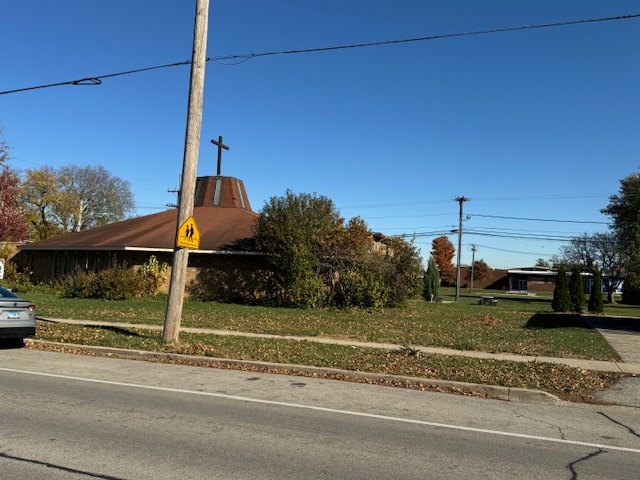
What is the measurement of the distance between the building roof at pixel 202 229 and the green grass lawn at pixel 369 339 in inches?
188

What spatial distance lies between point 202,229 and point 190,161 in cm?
1824

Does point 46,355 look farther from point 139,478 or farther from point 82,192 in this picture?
point 82,192

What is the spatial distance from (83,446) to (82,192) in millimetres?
71072

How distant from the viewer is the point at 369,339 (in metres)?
15.0

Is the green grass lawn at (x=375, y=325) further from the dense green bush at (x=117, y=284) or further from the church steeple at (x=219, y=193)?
the church steeple at (x=219, y=193)

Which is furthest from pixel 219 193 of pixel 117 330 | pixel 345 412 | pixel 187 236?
pixel 345 412

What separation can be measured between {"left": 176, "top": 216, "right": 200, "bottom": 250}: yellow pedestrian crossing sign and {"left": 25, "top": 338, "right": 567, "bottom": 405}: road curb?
2539 millimetres

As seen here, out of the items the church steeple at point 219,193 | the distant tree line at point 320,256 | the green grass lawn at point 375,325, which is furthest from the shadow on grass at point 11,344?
the church steeple at point 219,193

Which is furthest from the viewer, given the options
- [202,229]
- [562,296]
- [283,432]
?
[202,229]

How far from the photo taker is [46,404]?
283 inches

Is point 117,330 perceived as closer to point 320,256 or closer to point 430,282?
point 320,256

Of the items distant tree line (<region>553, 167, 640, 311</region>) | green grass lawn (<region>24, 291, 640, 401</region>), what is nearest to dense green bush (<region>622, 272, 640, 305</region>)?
distant tree line (<region>553, 167, 640, 311</region>)

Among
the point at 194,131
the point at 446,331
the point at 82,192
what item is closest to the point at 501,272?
the point at 82,192

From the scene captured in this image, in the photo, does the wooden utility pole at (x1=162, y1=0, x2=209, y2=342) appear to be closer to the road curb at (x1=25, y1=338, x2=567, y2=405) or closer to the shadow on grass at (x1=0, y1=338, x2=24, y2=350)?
the road curb at (x1=25, y1=338, x2=567, y2=405)
